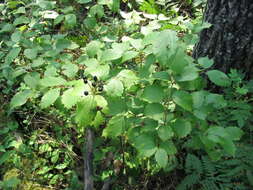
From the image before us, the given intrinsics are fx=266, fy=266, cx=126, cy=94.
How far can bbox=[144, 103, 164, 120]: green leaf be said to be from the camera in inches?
51.1

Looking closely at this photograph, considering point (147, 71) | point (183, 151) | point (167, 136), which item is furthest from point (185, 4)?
point (167, 136)

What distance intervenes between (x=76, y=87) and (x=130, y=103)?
0.33 meters

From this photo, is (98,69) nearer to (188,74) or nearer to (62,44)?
(188,74)

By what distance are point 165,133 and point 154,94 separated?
0.64ft

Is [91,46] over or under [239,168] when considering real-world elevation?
over

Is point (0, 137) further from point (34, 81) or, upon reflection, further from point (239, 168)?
point (239, 168)

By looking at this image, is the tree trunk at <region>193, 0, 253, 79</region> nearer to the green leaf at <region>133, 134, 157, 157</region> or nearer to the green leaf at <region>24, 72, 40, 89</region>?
the green leaf at <region>133, 134, 157, 157</region>

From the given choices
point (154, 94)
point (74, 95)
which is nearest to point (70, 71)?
point (74, 95)

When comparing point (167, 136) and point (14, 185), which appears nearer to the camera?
point (167, 136)

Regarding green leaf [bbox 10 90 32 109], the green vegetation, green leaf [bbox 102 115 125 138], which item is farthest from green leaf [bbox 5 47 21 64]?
green leaf [bbox 102 115 125 138]

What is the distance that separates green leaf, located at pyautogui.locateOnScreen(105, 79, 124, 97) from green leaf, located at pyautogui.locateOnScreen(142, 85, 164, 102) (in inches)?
4.8

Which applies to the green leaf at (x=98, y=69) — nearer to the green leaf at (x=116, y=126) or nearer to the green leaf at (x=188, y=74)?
the green leaf at (x=116, y=126)

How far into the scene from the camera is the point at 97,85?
4.85 ft

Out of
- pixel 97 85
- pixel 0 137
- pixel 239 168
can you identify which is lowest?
pixel 0 137
